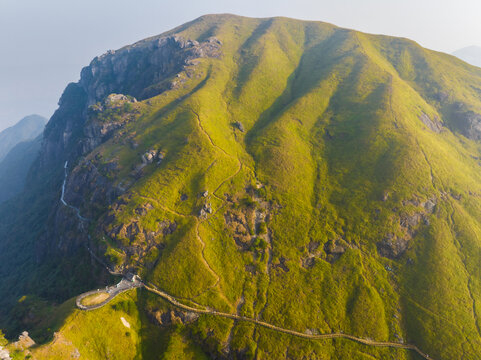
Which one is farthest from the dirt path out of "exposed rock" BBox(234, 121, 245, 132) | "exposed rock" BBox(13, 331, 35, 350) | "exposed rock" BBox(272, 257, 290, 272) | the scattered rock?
"exposed rock" BBox(234, 121, 245, 132)

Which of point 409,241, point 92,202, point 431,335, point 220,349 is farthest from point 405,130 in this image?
point 92,202

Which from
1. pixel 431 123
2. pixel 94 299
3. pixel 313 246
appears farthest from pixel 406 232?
pixel 94 299

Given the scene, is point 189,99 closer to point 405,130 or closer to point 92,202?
point 92,202

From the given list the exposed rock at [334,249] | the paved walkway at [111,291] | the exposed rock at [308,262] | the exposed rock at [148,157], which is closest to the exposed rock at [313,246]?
the exposed rock at [308,262]

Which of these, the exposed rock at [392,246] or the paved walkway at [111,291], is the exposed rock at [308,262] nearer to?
the exposed rock at [392,246]

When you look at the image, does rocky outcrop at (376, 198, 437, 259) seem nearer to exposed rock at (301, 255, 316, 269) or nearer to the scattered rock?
the scattered rock
